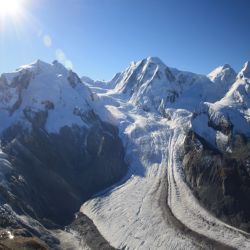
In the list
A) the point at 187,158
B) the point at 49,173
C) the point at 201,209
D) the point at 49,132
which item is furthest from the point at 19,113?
the point at 201,209

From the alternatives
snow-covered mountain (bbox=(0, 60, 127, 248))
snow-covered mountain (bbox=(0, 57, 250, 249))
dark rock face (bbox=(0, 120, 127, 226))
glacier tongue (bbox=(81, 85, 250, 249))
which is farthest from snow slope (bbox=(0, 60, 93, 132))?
glacier tongue (bbox=(81, 85, 250, 249))

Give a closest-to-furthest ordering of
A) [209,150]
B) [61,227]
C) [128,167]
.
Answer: [61,227] < [209,150] < [128,167]

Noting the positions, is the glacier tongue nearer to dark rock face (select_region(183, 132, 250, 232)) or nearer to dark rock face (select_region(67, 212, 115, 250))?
dark rock face (select_region(67, 212, 115, 250))

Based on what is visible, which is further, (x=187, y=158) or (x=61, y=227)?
(x=187, y=158)

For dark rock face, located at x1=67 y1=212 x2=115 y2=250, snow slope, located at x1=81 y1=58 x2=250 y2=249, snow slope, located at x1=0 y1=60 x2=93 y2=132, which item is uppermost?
snow slope, located at x1=0 y1=60 x2=93 y2=132

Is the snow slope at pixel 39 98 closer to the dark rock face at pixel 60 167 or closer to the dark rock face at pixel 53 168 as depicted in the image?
the dark rock face at pixel 53 168

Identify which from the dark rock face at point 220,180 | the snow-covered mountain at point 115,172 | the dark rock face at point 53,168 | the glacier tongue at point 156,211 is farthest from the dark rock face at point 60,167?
the dark rock face at point 220,180

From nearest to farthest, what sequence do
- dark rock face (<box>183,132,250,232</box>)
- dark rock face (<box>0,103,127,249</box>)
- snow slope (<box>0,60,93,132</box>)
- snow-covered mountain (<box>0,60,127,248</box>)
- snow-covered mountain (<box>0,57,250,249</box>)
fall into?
snow-covered mountain (<box>0,57,250,249</box>) < dark rock face (<box>0,103,127,249</box>) < dark rock face (<box>183,132,250,232</box>) < snow-covered mountain (<box>0,60,127,248</box>) < snow slope (<box>0,60,93,132</box>)

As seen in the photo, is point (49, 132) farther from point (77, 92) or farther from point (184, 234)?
point (184, 234)

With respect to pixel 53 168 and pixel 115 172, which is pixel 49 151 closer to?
pixel 53 168
